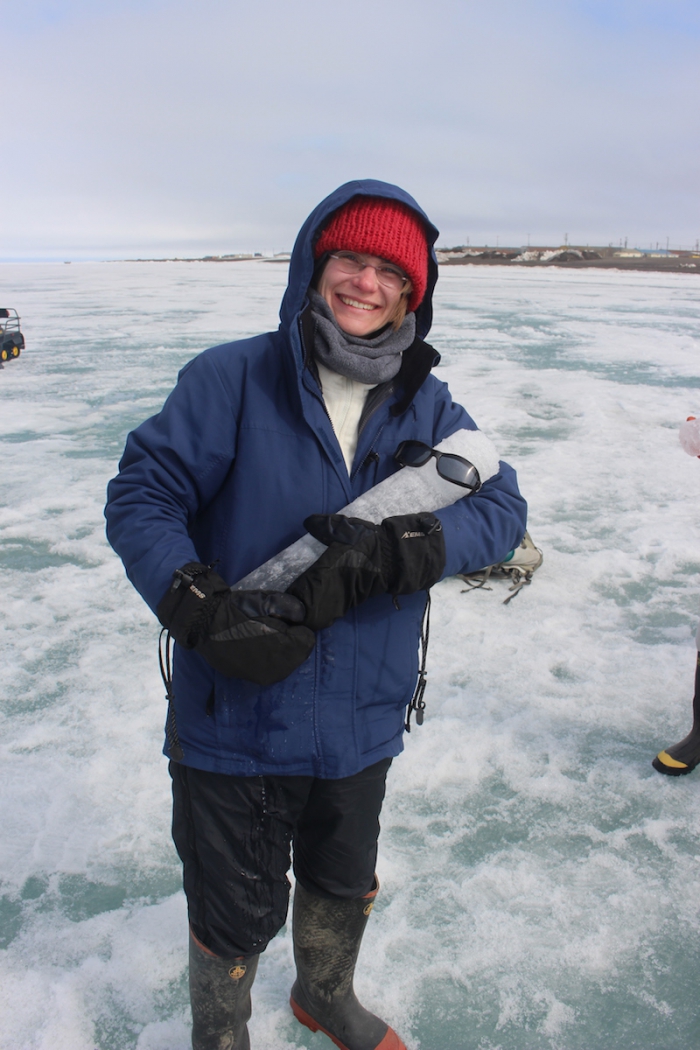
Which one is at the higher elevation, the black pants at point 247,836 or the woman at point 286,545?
the woman at point 286,545

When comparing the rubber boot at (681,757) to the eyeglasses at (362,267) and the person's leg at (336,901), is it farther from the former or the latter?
the eyeglasses at (362,267)

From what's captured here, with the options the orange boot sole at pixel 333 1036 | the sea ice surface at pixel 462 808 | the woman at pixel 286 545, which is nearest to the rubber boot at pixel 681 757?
the sea ice surface at pixel 462 808

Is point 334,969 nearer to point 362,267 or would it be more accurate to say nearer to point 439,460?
point 439,460

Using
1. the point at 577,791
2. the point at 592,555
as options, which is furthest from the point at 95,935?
the point at 592,555

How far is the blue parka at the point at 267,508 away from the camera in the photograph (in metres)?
1.28

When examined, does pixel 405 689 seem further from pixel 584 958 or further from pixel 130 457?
pixel 584 958

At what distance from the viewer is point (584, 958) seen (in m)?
1.79

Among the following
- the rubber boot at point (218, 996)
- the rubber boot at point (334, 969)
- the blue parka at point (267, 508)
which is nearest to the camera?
the blue parka at point (267, 508)

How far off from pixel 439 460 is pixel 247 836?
80 cm

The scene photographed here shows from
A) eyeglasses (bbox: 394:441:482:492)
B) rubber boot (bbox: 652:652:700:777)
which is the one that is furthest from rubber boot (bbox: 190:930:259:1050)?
rubber boot (bbox: 652:652:700:777)

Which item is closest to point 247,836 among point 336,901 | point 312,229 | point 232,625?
point 336,901

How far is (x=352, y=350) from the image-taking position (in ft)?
4.39

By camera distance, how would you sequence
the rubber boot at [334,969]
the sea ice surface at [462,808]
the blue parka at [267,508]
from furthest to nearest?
the sea ice surface at [462,808] → the rubber boot at [334,969] → the blue parka at [267,508]

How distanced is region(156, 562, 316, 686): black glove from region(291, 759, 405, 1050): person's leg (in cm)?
35
